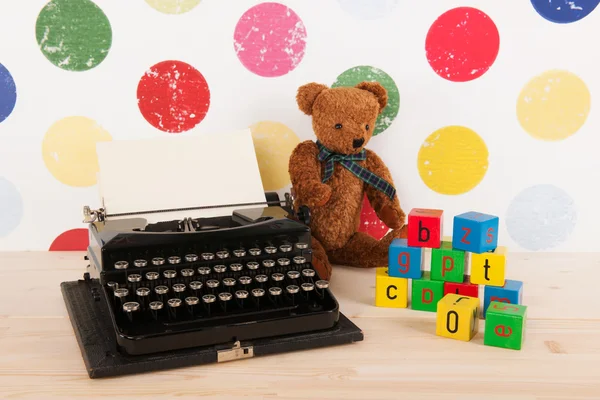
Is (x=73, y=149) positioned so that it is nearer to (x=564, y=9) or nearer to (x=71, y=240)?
(x=71, y=240)

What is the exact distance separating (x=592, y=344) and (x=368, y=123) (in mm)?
613

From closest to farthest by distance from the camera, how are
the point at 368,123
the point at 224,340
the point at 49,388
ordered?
the point at 49,388 < the point at 224,340 < the point at 368,123

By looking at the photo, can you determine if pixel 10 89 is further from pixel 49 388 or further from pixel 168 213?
pixel 49 388

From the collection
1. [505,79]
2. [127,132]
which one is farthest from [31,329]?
[505,79]

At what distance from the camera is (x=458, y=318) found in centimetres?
111

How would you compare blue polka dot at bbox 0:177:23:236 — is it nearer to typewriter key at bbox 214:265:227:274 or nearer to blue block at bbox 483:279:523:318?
typewriter key at bbox 214:265:227:274

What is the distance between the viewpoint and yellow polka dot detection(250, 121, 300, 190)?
5.18 ft

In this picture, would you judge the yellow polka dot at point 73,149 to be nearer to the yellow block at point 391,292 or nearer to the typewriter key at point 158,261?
the typewriter key at point 158,261

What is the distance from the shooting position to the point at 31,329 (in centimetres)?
116

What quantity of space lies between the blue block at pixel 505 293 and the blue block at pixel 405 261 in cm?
13

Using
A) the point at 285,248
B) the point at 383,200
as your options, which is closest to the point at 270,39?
the point at 383,200

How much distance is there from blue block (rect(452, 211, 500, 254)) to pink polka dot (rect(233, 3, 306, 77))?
570mm

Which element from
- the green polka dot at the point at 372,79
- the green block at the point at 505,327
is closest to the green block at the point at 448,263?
the green block at the point at 505,327

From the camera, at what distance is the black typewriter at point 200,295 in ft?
3.39
